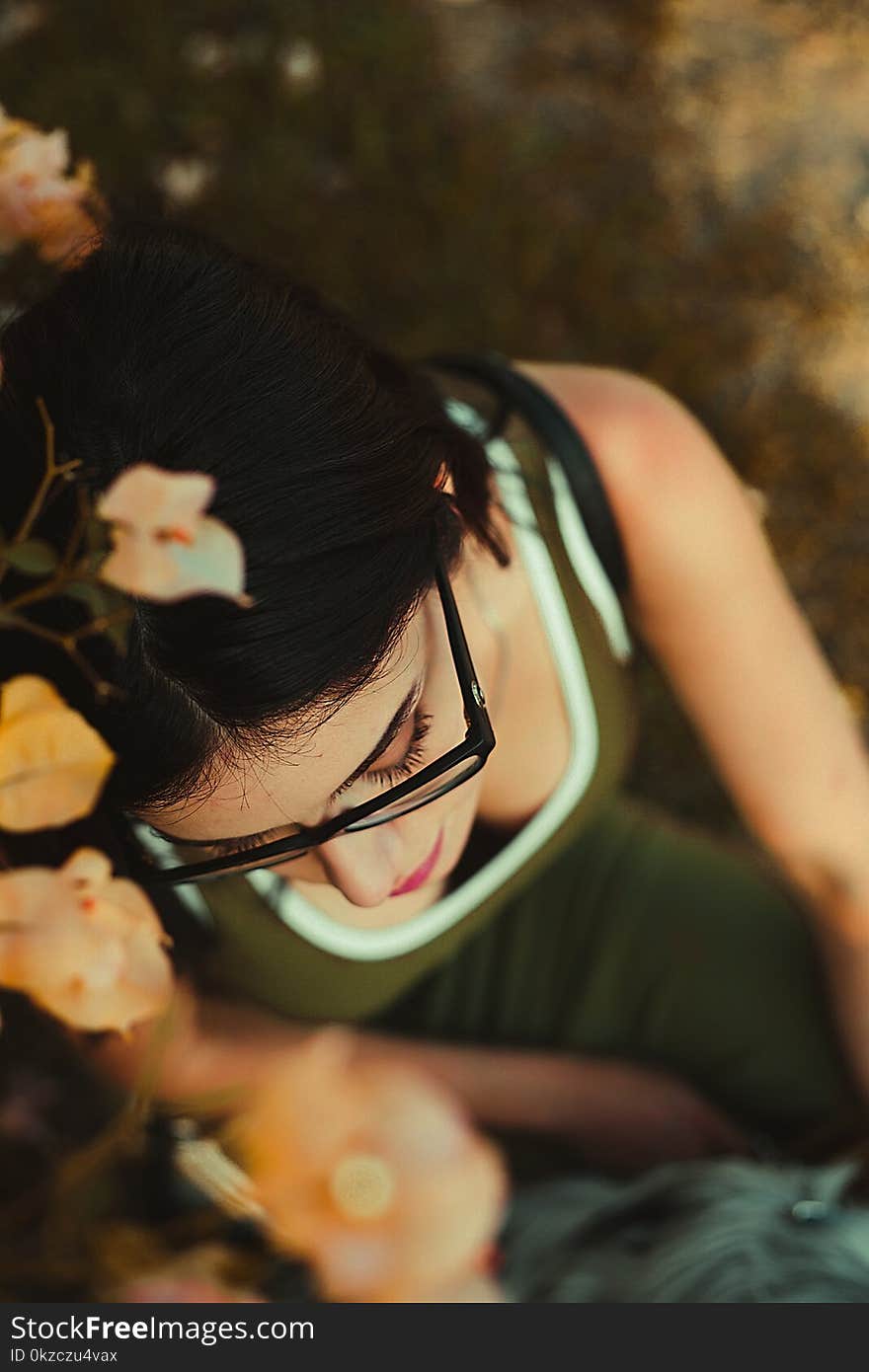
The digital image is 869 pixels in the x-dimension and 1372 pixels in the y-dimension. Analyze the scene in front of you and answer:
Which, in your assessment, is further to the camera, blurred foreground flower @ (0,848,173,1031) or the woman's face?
the woman's face

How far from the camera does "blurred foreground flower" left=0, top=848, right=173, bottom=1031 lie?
1.44ft

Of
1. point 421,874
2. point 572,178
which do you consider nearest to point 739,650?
point 421,874

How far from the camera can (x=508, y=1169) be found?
1.21 m

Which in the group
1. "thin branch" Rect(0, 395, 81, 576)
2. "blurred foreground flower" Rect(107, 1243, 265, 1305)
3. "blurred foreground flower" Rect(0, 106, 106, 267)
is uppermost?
"blurred foreground flower" Rect(0, 106, 106, 267)

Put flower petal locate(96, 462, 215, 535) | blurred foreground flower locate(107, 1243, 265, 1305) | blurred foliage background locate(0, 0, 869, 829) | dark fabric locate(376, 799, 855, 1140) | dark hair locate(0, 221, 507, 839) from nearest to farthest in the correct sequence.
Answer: flower petal locate(96, 462, 215, 535) < dark hair locate(0, 221, 507, 839) < blurred foreground flower locate(107, 1243, 265, 1305) < dark fabric locate(376, 799, 855, 1140) < blurred foliage background locate(0, 0, 869, 829)

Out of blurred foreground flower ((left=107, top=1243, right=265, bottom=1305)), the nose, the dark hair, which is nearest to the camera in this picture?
the dark hair

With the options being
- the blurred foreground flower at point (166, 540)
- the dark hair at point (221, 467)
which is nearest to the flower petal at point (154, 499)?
the blurred foreground flower at point (166, 540)

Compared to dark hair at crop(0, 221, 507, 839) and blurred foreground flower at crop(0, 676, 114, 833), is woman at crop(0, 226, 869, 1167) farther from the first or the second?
blurred foreground flower at crop(0, 676, 114, 833)

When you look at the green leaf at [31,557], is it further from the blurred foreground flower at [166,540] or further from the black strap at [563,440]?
the black strap at [563,440]

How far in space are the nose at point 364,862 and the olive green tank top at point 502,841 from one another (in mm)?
139

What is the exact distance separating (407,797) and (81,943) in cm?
27

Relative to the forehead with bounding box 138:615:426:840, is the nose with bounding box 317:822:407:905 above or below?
below

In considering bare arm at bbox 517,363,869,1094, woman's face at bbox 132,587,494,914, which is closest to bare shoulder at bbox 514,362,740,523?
bare arm at bbox 517,363,869,1094

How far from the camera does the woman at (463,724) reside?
1.81ft
